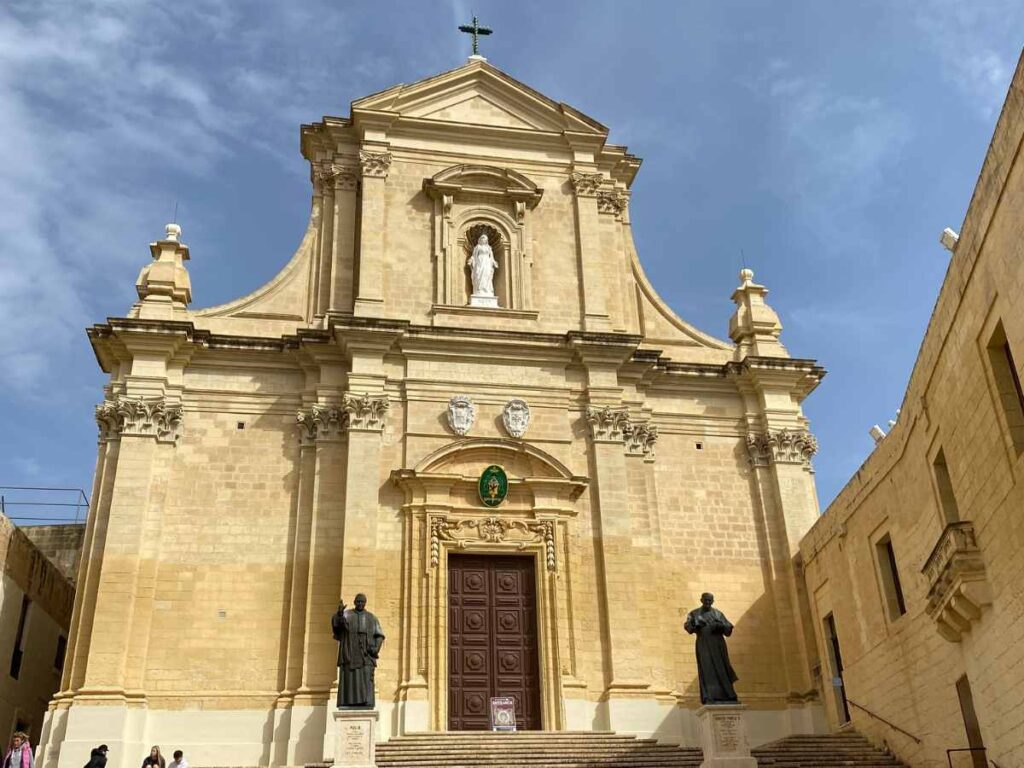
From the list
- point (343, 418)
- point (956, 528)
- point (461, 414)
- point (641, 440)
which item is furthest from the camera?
point (641, 440)

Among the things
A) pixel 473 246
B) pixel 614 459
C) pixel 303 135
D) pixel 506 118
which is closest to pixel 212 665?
pixel 614 459

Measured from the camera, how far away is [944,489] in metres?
14.2

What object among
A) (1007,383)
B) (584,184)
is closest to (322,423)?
(584,184)

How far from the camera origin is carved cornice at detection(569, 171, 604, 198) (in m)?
24.3

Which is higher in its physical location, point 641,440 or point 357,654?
point 641,440

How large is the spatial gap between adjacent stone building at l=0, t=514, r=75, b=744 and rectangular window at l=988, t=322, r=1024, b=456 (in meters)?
17.0

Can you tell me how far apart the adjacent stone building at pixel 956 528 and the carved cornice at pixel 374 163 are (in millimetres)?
12119

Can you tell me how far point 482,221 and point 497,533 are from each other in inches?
296

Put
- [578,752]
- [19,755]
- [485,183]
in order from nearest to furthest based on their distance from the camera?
[19,755], [578,752], [485,183]

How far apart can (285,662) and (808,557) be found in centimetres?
1033

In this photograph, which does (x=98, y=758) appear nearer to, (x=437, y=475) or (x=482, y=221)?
(x=437, y=475)

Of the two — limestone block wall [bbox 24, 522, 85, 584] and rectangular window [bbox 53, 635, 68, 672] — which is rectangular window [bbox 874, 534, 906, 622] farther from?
limestone block wall [bbox 24, 522, 85, 584]

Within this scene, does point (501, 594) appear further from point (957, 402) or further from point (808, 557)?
point (957, 402)

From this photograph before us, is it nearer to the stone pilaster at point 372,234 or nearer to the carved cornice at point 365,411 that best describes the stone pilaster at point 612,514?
the carved cornice at point 365,411
